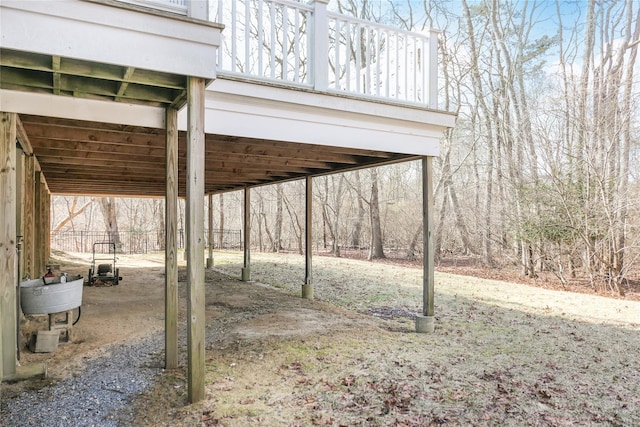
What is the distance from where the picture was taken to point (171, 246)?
361 cm

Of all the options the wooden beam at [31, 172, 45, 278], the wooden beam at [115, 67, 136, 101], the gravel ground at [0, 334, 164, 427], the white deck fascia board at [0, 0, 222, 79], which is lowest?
the gravel ground at [0, 334, 164, 427]

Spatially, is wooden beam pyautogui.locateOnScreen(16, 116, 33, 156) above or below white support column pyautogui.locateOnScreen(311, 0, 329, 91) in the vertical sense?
below

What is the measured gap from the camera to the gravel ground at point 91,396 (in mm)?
2744

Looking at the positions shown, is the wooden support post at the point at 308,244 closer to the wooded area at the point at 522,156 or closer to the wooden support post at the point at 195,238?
the wooden support post at the point at 195,238

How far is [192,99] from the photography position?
2.90m

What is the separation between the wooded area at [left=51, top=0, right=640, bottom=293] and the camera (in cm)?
870

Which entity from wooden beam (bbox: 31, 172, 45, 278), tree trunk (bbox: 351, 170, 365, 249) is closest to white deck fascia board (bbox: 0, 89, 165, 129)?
wooden beam (bbox: 31, 172, 45, 278)

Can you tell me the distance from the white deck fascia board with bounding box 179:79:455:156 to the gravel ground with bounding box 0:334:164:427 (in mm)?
2220

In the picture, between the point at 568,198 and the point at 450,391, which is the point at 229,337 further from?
the point at 568,198

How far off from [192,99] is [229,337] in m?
2.86

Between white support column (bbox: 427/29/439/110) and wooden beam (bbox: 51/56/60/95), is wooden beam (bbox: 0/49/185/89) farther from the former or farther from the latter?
white support column (bbox: 427/29/439/110)

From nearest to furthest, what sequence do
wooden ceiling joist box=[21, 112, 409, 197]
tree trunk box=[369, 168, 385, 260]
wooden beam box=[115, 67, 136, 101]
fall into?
wooden beam box=[115, 67, 136, 101]
wooden ceiling joist box=[21, 112, 409, 197]
tree trunk box=[369, 168, 385, 260]

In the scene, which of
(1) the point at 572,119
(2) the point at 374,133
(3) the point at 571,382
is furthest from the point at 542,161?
(3) the point at 571,382

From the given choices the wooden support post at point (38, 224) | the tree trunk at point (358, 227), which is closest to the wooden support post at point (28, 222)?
the wooden support post at point (38, 224)
